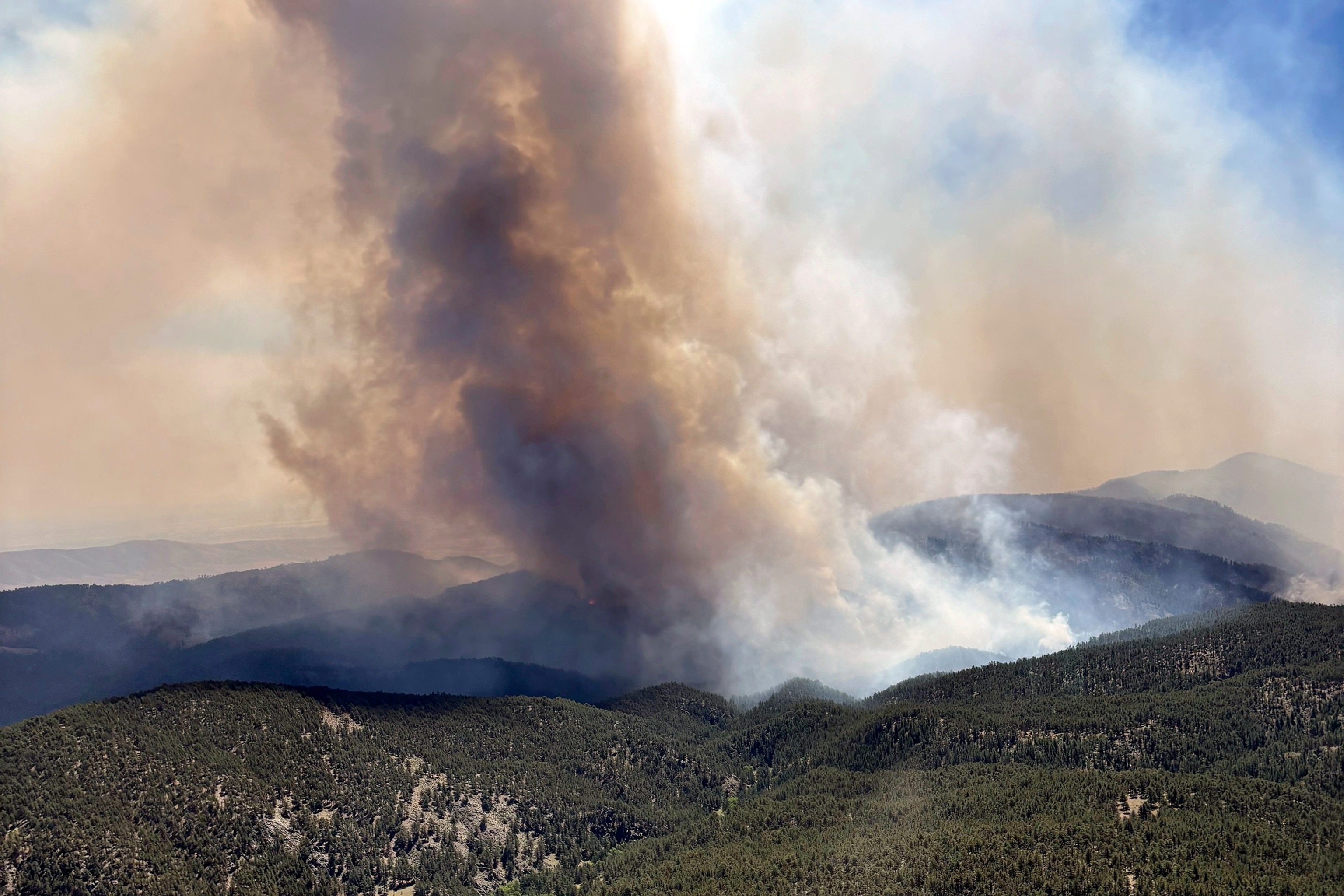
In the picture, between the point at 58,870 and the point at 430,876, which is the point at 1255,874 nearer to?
the point at 430,876

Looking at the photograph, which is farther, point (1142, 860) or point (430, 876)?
point (430, 876)

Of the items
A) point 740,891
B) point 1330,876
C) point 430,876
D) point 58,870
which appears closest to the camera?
point 1330,876

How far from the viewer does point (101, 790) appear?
570ft

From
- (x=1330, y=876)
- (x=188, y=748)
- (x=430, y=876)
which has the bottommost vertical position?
(x=430, y=876)

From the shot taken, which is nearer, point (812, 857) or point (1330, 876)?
point (1330, 876)

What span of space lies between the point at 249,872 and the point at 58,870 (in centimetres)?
3036

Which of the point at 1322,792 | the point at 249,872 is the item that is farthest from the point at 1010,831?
the point at 249,872

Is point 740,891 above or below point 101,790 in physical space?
below

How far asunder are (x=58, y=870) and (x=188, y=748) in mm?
38126

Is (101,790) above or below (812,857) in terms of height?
above

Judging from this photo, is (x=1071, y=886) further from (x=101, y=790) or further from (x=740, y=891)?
(x=101, y=790)

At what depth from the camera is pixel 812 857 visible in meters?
176

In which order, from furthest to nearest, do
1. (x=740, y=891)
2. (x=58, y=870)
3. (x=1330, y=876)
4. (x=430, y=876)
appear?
(x=430, y=876) → (x=740, y=891) → (x=58, y=870) → (x=1330, y=876)

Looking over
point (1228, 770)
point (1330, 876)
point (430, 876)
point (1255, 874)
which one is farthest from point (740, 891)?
point (1228, 770)
